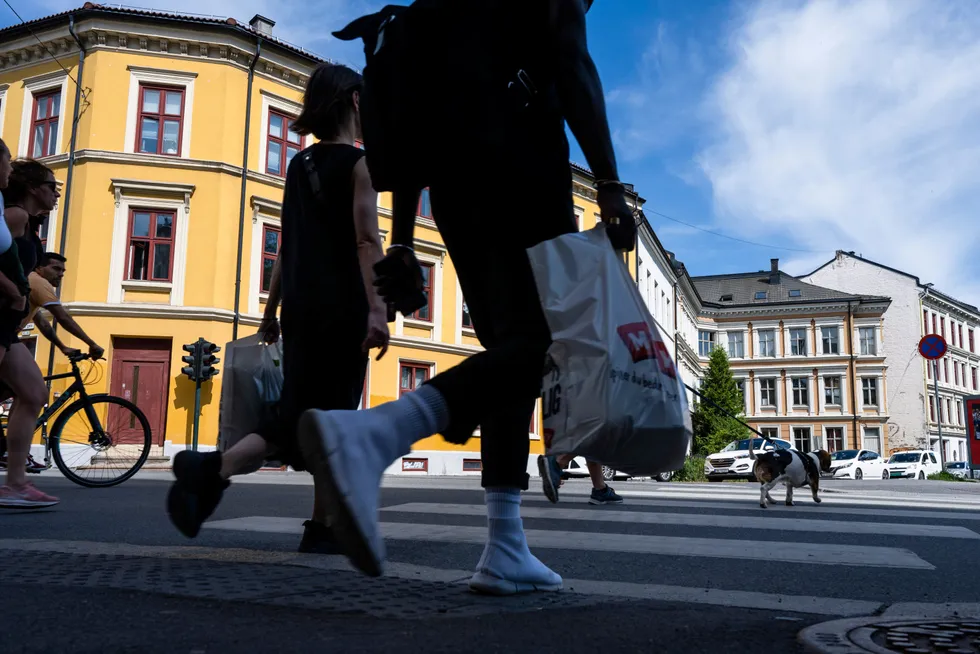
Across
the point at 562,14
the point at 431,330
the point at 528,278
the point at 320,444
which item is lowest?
the point at 320,444

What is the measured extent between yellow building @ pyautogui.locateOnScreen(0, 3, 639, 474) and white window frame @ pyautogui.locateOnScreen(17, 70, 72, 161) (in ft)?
0.12

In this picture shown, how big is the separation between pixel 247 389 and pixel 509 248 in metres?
1.61

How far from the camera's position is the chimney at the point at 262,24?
24500mm

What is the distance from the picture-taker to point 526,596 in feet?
7.29

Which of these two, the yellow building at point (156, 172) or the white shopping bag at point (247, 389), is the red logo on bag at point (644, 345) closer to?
the white shopping bag at point (247, 389)

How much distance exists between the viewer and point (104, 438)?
24.5 ft

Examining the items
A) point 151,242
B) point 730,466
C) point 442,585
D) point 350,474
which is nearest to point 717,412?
point 730,466

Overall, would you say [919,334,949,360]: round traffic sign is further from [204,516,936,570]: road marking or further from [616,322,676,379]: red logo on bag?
[616,322,676,379]: red logo on bag

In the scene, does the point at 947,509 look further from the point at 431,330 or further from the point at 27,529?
the point at 431,330

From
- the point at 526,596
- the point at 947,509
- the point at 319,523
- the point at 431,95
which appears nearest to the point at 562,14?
the point at 431,95

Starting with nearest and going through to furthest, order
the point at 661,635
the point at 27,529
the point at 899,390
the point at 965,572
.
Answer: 1. the point at 661,635
2. the point at 965,572
3. the point at 27,529
4. the point at 899,390

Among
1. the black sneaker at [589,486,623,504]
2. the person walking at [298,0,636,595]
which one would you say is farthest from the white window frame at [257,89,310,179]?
the person walking at [298,0,636,595]

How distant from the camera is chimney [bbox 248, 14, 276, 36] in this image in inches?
965

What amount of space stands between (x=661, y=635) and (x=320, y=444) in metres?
0.78
